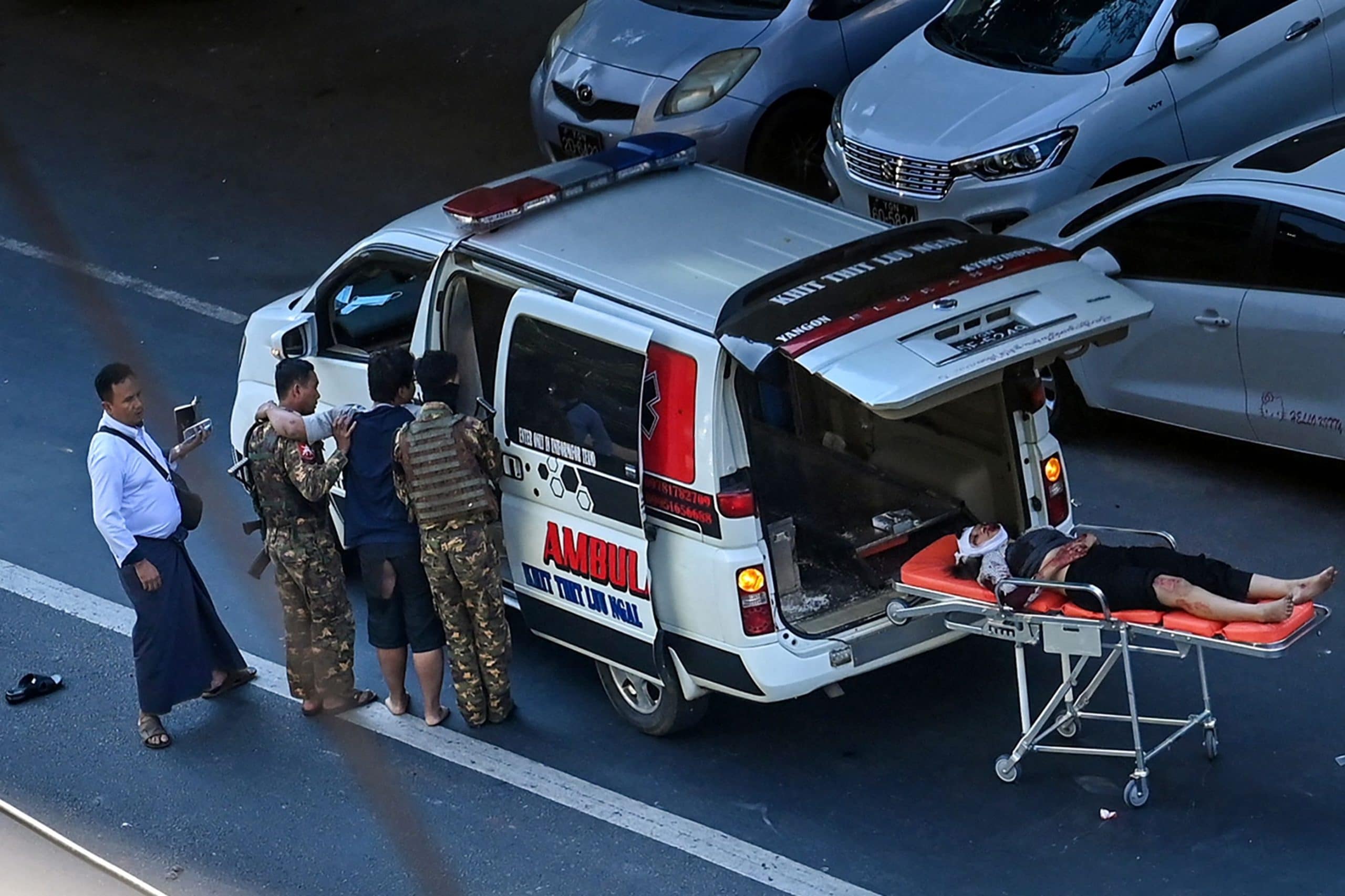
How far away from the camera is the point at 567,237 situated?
7.42m

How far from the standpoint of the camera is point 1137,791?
6641mm

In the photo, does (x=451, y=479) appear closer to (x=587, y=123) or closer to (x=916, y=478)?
(x=916, y=478)

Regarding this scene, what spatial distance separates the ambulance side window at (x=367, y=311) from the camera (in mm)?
8359

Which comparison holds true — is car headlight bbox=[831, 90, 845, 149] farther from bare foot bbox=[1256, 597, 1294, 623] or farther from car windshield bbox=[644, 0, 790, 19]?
bare foot bbox=[1256, 597, 1294, 623]

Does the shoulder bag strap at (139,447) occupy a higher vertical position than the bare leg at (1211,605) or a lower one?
higher

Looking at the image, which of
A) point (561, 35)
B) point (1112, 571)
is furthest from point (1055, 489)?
point (561, 35)

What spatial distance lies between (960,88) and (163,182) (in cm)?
623

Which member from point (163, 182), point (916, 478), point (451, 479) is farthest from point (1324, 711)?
point (163, 182)

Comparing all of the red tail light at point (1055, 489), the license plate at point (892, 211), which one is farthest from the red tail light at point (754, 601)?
the license plate at point (892, 211)

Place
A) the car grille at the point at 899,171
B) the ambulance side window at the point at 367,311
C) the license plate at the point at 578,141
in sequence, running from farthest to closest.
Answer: the license plate at the point at 578,141, the car grille at the point at 899,171, the ambulance side window at the point at 367,311

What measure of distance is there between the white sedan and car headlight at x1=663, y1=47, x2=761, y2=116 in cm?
320

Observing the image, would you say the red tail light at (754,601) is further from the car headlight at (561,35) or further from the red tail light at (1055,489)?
the car headlight at (561,35)

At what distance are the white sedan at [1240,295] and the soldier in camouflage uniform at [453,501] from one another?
3.41 m

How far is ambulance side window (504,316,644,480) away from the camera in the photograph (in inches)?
266
